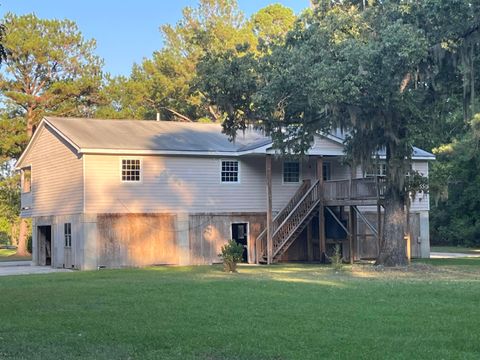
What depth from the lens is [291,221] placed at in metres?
29.7

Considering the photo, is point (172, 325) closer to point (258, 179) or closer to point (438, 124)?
point (438, 124)

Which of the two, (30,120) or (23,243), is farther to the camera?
(23,243)

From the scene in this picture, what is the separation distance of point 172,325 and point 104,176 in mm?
17829

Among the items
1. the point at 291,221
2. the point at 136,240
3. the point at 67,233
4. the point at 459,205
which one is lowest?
the point at 136,240

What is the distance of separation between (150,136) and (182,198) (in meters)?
3.44

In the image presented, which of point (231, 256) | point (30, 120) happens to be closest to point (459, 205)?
point (231, 256)

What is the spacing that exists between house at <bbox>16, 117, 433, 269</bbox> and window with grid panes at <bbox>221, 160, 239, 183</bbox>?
44 millimetres

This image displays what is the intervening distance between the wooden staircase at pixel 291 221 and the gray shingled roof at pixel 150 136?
3.03 metres

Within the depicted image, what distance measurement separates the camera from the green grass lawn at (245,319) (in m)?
8.76

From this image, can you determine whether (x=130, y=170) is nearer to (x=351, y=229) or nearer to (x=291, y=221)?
(x=291, y=221)

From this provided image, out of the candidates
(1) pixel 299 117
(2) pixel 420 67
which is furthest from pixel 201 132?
(2) pixel 420 67

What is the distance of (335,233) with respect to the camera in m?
31.1

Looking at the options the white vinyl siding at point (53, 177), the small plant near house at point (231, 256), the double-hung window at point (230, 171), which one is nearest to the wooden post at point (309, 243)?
the double-hung window at point (230, 171)

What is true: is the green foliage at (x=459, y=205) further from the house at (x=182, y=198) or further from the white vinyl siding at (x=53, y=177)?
the white vinyl siding at (x=53, y=177)
